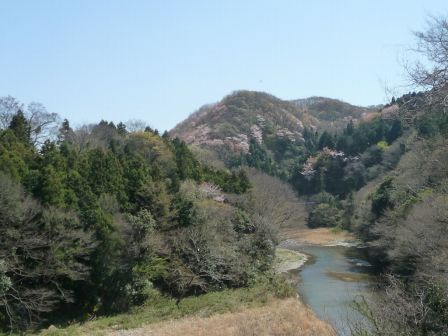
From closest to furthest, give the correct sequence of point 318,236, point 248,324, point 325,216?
1. point 248,324
2. point 318,236
3. point 325,216

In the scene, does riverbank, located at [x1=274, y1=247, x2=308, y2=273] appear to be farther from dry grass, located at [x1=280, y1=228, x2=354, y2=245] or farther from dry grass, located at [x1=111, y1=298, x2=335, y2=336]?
dry grass, located at [x1=111, y1=298, x2=335, y2=336]

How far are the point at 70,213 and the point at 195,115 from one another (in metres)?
104

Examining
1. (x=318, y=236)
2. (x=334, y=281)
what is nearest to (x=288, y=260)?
(x=334, y=281)

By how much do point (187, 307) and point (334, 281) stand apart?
11424mm

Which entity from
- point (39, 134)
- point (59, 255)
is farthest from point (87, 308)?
point (39, 134)

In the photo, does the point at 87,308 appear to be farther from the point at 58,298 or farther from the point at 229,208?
the point at 229,208

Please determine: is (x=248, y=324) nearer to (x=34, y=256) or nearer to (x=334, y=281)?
(x=34, y=256)

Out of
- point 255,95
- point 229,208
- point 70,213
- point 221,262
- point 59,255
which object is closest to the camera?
point 59,255

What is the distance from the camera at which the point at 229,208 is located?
111 feet

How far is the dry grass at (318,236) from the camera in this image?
183 ft

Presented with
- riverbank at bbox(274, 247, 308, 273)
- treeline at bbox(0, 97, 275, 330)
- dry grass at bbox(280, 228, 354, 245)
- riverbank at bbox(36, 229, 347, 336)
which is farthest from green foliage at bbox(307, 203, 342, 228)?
riverbank at bbox(36, 229, 347, 336)

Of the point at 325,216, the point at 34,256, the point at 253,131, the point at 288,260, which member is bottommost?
the point at 288,260

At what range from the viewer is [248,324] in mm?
19281

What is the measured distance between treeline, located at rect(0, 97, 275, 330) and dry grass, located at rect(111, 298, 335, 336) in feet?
12.0
